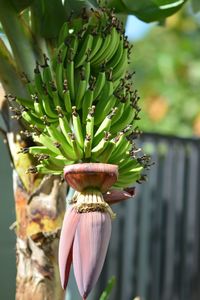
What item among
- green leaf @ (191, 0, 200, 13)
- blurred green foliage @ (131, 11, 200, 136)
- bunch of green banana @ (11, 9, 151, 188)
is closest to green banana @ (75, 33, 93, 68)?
bunch of green banana @ (11, 9, 151, 188)

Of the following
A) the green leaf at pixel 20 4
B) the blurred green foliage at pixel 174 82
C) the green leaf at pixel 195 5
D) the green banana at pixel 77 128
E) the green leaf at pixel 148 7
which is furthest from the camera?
the blurred green foliage at pixel 174 82

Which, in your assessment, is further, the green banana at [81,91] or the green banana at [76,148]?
the green banana at [81,91]

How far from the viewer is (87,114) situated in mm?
1737

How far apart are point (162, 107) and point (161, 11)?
6794 millimetres

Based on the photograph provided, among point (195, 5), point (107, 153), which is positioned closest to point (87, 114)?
point (107, 153)

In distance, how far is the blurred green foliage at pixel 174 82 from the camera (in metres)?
8.85

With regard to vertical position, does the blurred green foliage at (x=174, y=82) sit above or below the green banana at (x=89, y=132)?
above

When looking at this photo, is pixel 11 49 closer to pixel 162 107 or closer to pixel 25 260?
pixel 25 260

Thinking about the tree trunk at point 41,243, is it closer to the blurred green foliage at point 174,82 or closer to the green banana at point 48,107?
the green banana at point 48,107

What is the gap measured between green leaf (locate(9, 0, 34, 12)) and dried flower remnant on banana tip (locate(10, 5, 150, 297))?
142 mm

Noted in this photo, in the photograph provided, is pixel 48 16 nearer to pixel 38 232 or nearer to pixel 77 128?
pixel 77 128

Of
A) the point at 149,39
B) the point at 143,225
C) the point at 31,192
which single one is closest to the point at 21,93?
the point at 31,192

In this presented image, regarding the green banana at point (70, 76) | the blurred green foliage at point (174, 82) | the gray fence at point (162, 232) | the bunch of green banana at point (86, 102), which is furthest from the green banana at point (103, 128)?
the blurred green foliage at point (174, 82)

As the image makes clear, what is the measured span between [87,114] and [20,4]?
382 mm
